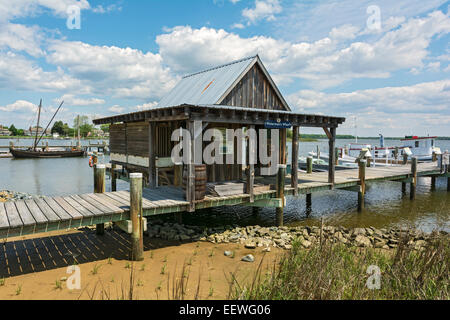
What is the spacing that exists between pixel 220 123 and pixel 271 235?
505 centimetres

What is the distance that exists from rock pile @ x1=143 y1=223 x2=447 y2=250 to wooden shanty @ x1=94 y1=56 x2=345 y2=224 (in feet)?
4.17

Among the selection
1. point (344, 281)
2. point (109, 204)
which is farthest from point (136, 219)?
point (344, 281)

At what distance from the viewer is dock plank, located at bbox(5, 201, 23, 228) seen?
23.0 feet

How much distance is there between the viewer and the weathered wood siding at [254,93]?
542 inches

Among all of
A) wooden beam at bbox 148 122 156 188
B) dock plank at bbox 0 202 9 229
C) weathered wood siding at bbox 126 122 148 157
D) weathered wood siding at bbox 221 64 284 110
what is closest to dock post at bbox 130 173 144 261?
dock plank at bbox 0 202 9 229

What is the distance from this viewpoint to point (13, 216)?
25.0 feet

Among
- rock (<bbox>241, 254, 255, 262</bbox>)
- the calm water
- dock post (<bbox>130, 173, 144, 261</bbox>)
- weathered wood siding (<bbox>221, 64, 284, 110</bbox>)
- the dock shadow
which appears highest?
weathered wood siding (<bbox>221, 64, 284, 110</bbox>)

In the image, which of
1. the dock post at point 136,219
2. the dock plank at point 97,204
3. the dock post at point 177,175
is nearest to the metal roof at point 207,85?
the dock post at point 177,175

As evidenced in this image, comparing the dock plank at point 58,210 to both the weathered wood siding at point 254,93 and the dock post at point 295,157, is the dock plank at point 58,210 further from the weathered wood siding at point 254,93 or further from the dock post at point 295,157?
the dock post at point 295,157

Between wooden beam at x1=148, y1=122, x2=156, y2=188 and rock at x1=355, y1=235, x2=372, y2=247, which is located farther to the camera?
wooden beam at x1=148, y1=122, x2=156, y2=188

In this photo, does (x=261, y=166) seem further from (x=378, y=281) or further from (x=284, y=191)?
(x=378, y=281)

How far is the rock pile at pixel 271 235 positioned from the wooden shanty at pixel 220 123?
1.27 meters

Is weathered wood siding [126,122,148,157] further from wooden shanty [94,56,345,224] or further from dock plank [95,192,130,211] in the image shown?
dock plank [95,192,130,211]

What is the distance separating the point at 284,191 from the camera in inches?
500
